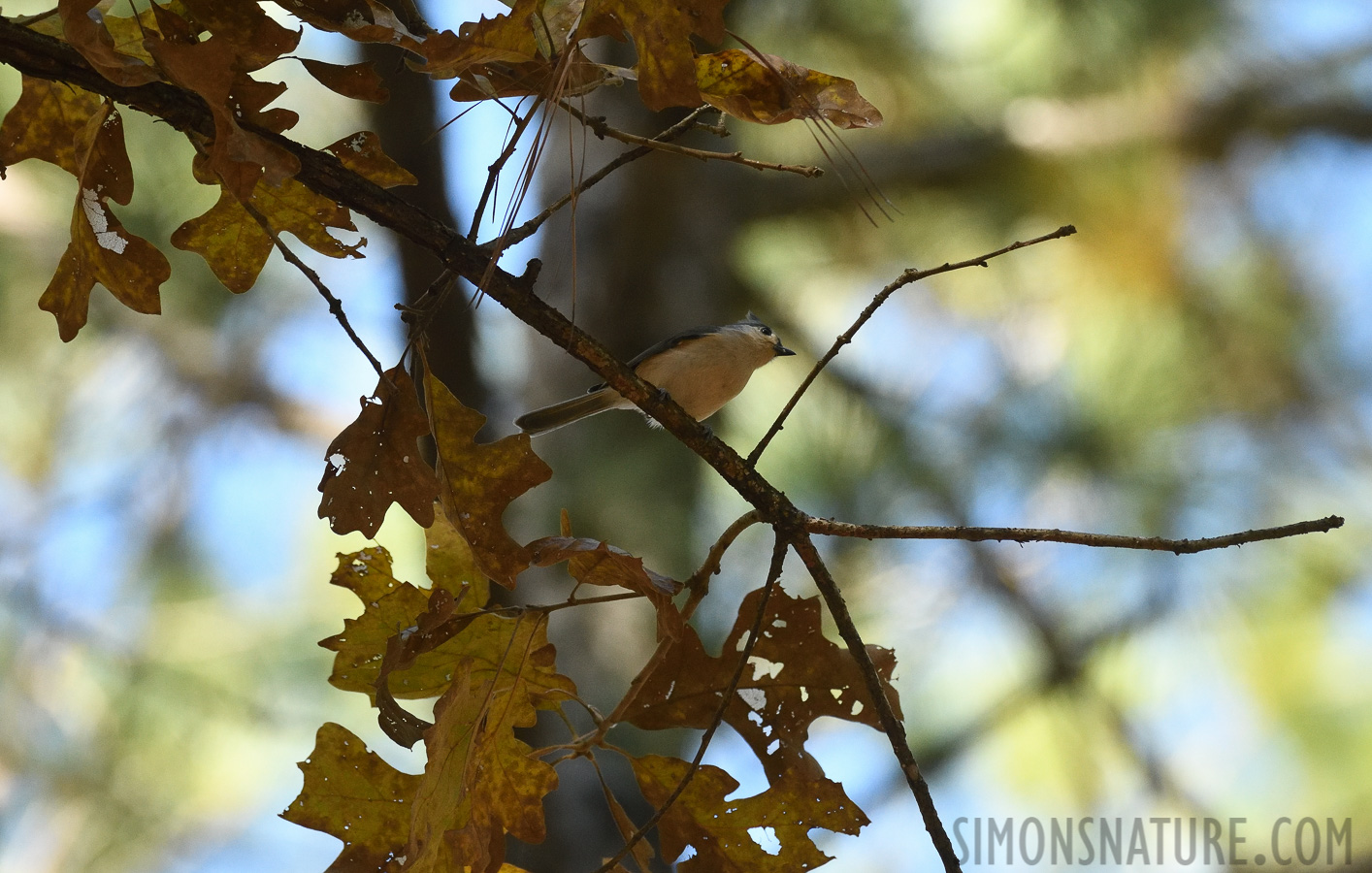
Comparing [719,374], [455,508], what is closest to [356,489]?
[455,508]

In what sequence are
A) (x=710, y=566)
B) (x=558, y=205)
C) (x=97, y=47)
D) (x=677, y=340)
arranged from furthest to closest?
(x=677, y=340) → (x=710, y=566) → (x=558, y=205) → (x=97, y=47)

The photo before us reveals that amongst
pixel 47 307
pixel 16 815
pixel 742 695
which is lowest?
pixel 742 695

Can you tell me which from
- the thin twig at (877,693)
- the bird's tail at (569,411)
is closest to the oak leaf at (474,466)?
the thin twig at (877,693)

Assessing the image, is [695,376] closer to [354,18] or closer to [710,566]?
[710,566]

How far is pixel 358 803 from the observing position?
855 millimetres

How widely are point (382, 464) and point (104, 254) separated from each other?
0.25m

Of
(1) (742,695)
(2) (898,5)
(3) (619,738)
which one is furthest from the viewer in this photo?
(2) (898,5)

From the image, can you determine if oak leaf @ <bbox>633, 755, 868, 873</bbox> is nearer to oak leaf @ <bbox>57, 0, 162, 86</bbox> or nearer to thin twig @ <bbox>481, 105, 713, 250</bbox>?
thin twig @ <bbox>481, 105, 713, 250</bbox>

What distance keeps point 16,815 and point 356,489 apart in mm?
3987

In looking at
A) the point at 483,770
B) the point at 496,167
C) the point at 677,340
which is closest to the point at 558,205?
the point at 496,167

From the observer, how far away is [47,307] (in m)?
0.80

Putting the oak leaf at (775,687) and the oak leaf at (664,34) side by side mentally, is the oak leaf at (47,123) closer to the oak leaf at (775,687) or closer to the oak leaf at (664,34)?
the oak leaf at (664,34)

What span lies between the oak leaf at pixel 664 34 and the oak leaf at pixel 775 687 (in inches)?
15.8

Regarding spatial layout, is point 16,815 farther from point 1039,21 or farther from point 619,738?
point 1039,21
